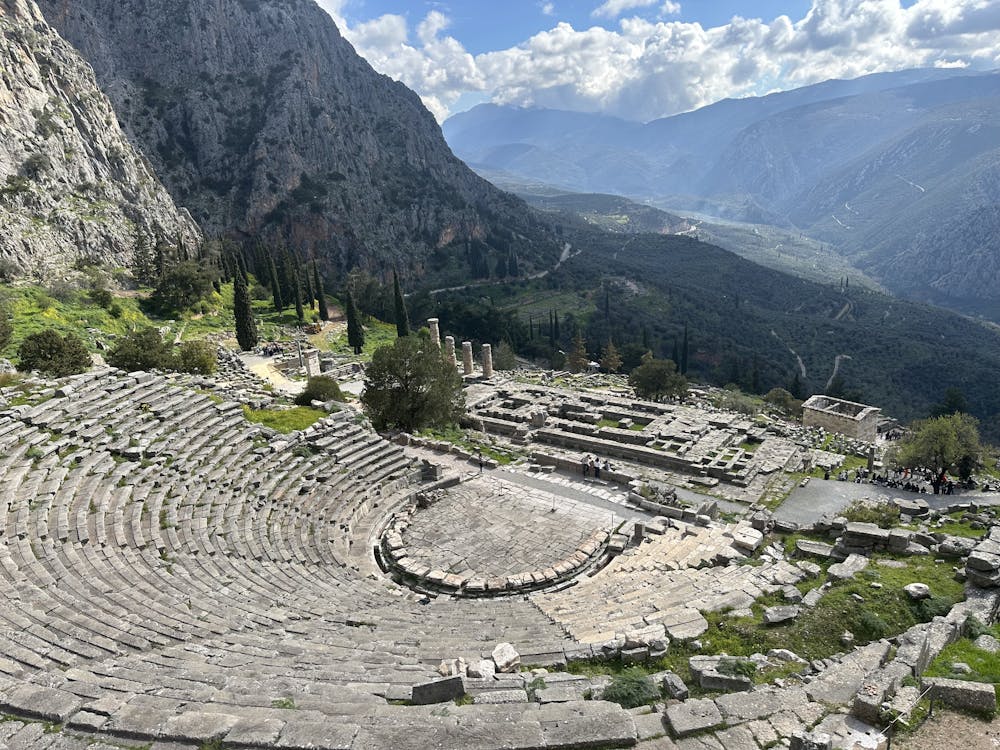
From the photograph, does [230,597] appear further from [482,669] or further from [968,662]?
[968,662]

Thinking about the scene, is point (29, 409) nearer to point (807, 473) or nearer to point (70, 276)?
point (807, 473)

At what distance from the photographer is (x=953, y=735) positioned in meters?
7.25

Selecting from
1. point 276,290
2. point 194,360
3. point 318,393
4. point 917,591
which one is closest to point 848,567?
point 917,591

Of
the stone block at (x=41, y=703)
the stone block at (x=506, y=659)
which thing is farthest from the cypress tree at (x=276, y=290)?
the stone block at (x=506, y=659)

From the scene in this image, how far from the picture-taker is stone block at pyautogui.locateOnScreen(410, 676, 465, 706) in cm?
822

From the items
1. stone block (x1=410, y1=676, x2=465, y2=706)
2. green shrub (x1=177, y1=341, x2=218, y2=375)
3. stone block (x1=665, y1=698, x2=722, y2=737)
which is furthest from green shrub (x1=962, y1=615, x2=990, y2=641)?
green shrub (x1=177, y1=341, x2=218, y2=375)

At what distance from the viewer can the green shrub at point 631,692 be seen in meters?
8.33

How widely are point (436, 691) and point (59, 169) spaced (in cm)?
8438

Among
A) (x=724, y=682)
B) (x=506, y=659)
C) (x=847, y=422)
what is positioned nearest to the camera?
(x=724, y=682)

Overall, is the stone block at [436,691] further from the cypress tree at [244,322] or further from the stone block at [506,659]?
the cypress tree at [244,322]

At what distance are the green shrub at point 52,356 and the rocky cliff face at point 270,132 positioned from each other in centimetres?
8260

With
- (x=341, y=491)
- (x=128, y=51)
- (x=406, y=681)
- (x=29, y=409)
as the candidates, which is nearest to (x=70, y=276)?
(x=29, y=409)

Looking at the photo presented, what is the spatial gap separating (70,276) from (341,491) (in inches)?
1981

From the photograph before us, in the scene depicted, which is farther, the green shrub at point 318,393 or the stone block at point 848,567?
the green shrub at point 318,393
